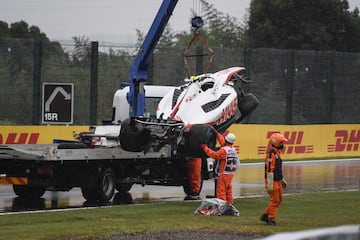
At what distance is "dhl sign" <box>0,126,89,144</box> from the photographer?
26855 mm

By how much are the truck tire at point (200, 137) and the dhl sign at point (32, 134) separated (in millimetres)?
11247

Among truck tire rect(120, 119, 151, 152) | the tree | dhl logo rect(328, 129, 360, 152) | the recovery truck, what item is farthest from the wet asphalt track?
the tree

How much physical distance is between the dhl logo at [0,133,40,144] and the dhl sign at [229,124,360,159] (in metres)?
7.95

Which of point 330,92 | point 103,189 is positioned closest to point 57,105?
point 103,189

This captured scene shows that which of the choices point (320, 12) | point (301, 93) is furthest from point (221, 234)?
point (320, 12)

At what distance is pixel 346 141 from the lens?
Result: 123ft

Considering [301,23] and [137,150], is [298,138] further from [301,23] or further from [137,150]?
[301,23]

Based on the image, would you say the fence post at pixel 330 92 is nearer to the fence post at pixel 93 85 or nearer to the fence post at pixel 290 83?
the fence post at pixel 290 83

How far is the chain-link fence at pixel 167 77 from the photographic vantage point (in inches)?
1232

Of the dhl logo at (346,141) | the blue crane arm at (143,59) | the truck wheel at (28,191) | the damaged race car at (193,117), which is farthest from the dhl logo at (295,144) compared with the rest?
the truck wheel at (28,191)

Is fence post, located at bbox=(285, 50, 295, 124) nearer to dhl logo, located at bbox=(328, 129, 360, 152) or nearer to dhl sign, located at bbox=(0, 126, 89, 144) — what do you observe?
dhl logo, located at bbox=(328, 129, 360, 152)

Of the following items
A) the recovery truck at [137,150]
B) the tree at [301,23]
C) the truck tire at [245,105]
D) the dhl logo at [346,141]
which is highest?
the tree at [301,23]

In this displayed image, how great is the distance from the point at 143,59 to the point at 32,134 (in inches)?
272

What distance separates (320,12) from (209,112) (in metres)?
55.8
